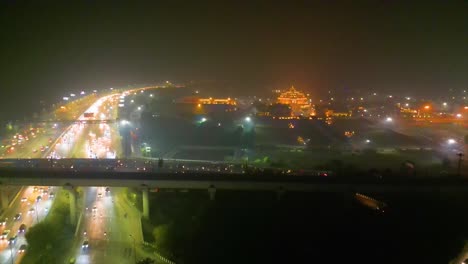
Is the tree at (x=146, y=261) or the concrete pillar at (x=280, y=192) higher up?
the concrete pillar at (x=280, y=192)

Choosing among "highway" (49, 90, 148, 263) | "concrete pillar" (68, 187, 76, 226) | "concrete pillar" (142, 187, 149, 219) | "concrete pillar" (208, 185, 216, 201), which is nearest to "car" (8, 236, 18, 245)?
"highway" (49, 90, 148, 263)

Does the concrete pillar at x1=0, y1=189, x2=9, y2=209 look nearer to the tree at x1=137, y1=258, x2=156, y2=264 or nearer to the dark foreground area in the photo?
the dark foreground area

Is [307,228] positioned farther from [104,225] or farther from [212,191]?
[104,225]

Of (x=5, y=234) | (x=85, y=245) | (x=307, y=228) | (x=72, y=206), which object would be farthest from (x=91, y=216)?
(x=307, y=228)

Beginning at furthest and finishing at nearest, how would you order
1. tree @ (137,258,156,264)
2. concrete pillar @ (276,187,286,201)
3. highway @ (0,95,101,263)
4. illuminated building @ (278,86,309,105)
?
1. illuminated building @ (278,86,309,105)
2. concrete pillar @ (276,187,286,201)
3. highway @ (0,95,101,263)
4. tree @ (137,258,156,264)

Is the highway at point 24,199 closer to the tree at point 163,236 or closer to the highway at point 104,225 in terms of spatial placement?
the highway at point 104,225

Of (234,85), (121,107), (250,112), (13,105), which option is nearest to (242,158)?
(250,112)

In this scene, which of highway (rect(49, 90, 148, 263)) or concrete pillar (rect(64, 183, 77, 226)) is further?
concrete pillar (rect(64, 183, 77, 226))

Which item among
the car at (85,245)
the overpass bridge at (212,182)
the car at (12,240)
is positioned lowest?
the car at (85,245)

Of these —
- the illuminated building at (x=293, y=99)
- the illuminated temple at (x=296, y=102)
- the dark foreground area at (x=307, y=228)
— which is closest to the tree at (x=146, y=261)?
the dark foreground area at (x=307, y=228)

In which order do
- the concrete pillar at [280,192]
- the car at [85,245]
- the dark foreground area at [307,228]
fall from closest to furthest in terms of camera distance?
the car at [85,245] < the dark foreground area at [307,228] < the concrete pillar at [280,192]
